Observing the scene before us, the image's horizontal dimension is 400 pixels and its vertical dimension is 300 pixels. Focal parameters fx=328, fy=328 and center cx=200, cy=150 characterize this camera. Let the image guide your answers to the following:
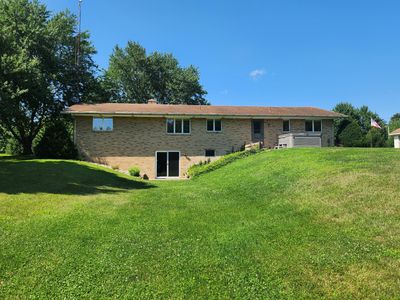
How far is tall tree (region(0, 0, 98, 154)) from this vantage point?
Result: 89.1ft

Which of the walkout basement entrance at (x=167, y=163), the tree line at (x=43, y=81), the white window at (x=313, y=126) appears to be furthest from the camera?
the white window at (x=313, y=126)

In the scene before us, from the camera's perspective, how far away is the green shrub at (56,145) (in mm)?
23500

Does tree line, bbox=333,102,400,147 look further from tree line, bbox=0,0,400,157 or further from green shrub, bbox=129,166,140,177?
green shrub, bbox=129,166,140,177

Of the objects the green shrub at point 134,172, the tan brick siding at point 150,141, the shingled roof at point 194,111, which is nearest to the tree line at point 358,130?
the shingled roof at point 194,111

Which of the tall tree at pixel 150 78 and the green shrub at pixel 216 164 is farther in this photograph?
the tall tree at pixel 150 78

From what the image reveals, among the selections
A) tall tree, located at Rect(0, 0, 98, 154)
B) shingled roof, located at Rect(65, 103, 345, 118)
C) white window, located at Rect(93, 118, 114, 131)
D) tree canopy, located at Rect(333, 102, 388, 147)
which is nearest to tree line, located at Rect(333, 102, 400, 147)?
tree canopy, located at Rect(333, 102, 388, 147)

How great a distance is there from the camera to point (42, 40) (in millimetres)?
29391

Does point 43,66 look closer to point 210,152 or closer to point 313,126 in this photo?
point 210,152

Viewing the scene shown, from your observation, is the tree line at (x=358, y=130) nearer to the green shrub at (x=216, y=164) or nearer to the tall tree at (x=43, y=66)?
the green shrub at (x=216, y=164)

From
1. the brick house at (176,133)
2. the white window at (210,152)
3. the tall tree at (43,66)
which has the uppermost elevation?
the tall tree at (43,66)

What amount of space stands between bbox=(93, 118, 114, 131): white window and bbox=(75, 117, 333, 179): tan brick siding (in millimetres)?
307

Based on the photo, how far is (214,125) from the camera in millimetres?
26656

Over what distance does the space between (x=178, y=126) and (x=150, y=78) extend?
26.2m

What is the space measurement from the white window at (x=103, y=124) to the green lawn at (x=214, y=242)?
13403 mm
